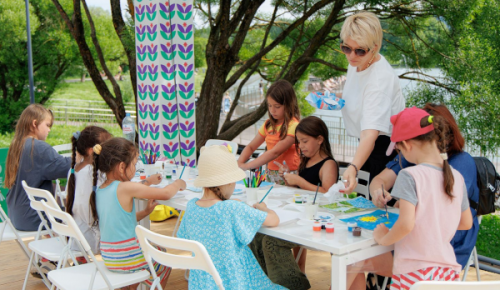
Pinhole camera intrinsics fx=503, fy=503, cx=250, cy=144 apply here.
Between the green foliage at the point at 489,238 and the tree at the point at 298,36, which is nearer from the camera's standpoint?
the green foliage at the point at 489,238

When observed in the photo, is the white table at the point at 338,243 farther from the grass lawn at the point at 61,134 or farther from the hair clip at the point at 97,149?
the grass lawn at the point at 61,134

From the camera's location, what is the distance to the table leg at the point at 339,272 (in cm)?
180

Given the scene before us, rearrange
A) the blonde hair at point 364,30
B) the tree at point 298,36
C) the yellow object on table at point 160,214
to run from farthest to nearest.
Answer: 1. the tree at point 298,36
2. the yellow object on table at point 160,214
3. the blonde hair at point 364,30

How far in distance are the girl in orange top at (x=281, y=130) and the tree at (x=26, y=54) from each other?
840 cm

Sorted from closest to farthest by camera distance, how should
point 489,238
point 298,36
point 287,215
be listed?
point 287,215 → point 489,238 → point 298,36

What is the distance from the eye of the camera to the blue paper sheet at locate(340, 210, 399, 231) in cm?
207

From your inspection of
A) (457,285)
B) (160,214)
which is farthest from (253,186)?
(160,214)

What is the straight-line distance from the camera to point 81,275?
2.43m

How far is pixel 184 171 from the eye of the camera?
310 centimetres

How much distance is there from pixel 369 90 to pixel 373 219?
0.73 meters

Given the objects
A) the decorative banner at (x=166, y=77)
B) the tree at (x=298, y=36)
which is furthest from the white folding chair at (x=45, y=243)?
the tree at (x=298, y=36)

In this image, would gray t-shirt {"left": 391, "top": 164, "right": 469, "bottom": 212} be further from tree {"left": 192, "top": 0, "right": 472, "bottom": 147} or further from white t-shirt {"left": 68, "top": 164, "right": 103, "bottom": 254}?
tree {"left": 192, "top": 0, "right": 472, "bottom": 147}

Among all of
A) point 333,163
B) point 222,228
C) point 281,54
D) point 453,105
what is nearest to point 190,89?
point 333,163

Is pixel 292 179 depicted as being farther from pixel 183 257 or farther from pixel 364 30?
pixel 183 257
